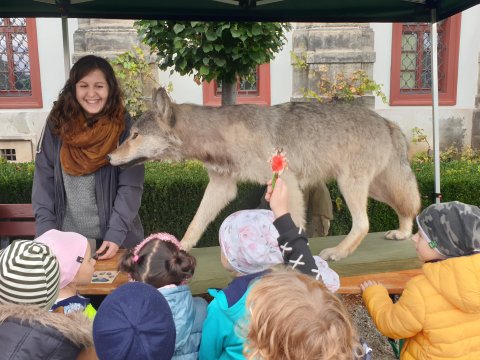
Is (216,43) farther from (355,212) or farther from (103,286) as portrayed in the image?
(103,286)

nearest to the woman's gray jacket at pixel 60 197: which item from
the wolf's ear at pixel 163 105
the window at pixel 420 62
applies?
the wolf's ear at pixel 163 105

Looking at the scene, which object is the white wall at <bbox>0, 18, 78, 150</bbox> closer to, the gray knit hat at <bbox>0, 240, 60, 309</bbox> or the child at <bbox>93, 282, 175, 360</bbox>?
the gray knit hat at <bbox>0, 240, 60, 309</bbox>

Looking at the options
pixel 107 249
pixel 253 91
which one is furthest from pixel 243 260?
pixel 253 91

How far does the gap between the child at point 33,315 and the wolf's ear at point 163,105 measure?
210 centimetres

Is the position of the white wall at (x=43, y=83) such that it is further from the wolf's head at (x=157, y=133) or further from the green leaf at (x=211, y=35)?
the wolf's head at (x=157, y=133)

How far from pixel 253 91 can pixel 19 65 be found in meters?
5.43

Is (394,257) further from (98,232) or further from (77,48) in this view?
(77,48)

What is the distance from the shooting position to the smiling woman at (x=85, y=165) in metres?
3.09

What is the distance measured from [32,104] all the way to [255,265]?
10189mm

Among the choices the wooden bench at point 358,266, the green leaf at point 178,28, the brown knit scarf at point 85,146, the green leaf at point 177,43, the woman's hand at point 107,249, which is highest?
the green leaf at point 178,28

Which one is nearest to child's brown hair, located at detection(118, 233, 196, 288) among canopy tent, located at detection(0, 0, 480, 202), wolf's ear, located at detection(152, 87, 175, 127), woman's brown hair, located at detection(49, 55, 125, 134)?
woman's brown hair, located at detection(49, 55, 125, 134)

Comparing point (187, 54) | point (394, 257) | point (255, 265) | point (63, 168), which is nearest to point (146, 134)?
point (63, 168)

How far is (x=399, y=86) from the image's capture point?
35.7 ft

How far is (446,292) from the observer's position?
206 cm
